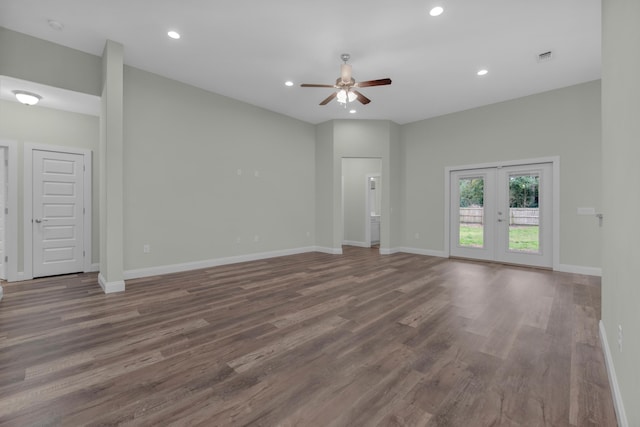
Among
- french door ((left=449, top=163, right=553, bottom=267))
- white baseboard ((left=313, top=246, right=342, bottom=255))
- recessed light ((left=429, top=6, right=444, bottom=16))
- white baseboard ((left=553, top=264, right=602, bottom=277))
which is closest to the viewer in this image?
recessed light ((left=429, top=6, right=444, bottom=16))

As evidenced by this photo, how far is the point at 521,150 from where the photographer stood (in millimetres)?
5449

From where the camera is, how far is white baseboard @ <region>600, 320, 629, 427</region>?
1390mm

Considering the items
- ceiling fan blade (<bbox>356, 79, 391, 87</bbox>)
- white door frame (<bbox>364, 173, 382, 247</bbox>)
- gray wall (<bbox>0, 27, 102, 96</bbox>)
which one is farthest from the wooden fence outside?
gray wall (<bbox>0, 27, 102, 96</bbox>)

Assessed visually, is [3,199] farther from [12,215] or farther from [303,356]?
[303,356]

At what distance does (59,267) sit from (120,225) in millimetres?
2055

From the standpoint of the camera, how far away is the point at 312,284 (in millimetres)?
4031

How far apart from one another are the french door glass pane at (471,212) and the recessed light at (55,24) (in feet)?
23.8

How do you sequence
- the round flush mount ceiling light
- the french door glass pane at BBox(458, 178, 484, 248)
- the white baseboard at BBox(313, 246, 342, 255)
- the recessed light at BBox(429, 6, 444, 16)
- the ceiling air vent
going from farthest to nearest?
the white baseboard at BBox(313, 246, 342, 255), the french door glass pane at BBox(458, 178, 484, 248), the ceiling air vent, the round flush mount ceiling light, the recessed light at BBox(429, 6, 444, 16)

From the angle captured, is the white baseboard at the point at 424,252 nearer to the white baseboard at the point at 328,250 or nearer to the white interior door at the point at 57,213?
the white baseboard at the point at 328,250

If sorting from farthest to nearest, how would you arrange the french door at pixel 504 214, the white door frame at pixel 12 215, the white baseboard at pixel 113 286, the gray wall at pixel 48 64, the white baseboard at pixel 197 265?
1. the french door at pixel 504 214
2. the white baseboard at pixel 197 265
3. the white door frame at pixel 12 215
4. the white baseboard at pixel 113 286
5. the gray wall at pixel 48 64

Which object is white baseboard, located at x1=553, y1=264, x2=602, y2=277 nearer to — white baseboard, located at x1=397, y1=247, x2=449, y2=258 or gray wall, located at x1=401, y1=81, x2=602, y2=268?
gray wall, located at x1=401, y1=81, x2=602, y2=268

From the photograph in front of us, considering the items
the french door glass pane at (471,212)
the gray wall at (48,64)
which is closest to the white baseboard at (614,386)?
the french door glass pane at (471,212)

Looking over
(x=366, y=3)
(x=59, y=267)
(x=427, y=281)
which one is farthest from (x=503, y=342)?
(x=59, y=267)

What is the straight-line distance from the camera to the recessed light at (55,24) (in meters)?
3.26
